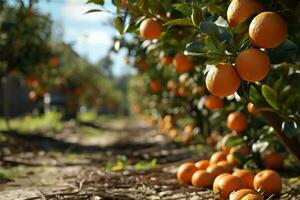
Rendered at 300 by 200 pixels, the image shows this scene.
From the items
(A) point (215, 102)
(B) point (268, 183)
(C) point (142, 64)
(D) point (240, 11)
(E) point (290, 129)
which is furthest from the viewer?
(C) point (142, 64)

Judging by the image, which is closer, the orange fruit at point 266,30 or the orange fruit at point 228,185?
the orange fruit at point 266,30

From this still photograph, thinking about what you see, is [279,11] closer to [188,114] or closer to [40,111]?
[188,114]

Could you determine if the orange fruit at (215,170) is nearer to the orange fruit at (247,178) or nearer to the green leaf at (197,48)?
the orange fruit at (247,178)

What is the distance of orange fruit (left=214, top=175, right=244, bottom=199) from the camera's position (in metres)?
2.73

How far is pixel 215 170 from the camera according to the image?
332 cm

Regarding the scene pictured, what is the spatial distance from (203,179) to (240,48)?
1.42 m

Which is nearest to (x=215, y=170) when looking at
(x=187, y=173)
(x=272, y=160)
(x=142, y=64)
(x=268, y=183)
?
(x=187, y=173)

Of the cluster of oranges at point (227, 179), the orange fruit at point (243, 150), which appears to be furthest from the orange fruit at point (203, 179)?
the orange fruit at point (243, 150)

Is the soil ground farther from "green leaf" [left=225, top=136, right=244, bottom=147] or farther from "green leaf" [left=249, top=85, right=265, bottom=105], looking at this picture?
"green leaf" [left=249, top=85, right=265, bottom=105]

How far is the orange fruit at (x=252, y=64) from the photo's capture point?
189 centimetres

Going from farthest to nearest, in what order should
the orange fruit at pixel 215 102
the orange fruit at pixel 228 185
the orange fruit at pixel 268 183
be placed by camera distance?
the orange fruit at pixel 215 102 → the orange fruit at pixel 268 183 → the orange fruit at pixel 228 185

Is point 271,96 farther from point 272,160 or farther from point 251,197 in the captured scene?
point 272,160

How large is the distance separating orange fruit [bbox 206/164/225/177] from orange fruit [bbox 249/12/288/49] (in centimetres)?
158

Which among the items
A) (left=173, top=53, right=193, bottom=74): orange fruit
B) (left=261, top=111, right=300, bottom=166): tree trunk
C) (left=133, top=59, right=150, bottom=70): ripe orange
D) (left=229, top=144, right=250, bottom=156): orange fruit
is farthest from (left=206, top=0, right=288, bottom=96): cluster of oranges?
(left=133, top=59, right=150, bottom=70): ripe orange
